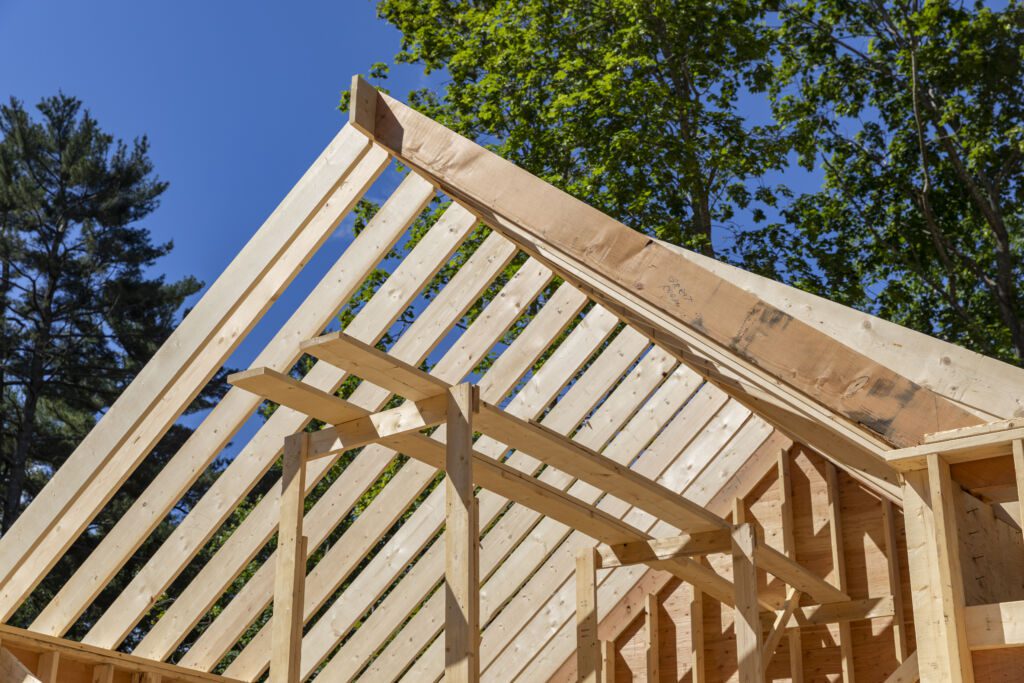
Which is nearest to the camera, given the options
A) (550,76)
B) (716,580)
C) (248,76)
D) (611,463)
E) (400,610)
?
(611,463)

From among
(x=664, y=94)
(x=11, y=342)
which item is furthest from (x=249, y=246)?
(x=11, y=342)

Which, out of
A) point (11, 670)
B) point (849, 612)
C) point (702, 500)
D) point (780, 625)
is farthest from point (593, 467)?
point (11, 670)

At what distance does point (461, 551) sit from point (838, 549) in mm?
4426

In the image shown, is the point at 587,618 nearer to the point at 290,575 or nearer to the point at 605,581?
the point at 605,581

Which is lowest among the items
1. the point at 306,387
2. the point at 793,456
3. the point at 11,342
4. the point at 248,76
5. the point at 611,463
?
the point at 306,387

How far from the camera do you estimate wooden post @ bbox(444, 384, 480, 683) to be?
4.88 meters

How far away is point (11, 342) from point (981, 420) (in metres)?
20.0

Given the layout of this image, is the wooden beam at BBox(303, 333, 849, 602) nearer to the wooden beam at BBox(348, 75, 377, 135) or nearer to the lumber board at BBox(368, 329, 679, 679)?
the wooden beam at BBox(348, 75, 377, 135)

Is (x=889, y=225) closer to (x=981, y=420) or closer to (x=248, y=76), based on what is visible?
(x=981, y=420)

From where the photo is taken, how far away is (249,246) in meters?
6.36

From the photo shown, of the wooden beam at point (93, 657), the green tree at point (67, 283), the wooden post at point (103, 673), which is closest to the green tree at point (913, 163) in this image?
the wooden beam at point (93, 657)

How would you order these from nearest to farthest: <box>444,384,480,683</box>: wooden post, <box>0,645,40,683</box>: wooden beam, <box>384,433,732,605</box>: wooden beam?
<box>444,384,480,683</box>: wooden post, <box>384,433,732,605</box>: wooden beam, <box>0,645,40,683</box>: wooden beam

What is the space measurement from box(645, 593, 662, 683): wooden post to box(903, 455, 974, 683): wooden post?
4.88m

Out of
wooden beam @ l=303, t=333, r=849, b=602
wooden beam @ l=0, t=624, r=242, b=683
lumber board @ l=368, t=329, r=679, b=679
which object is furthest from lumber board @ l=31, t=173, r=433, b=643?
lumber board @ l=368, t=329, r=679, b=679
